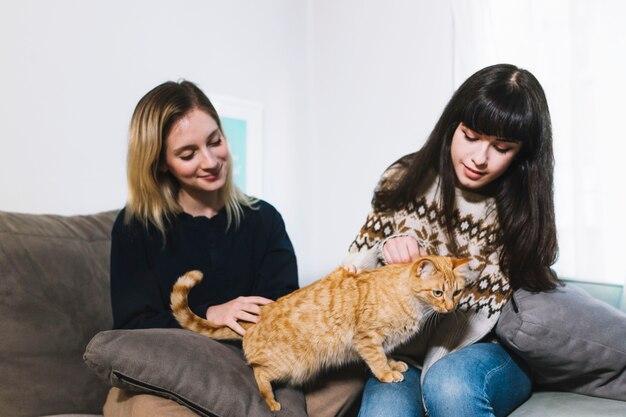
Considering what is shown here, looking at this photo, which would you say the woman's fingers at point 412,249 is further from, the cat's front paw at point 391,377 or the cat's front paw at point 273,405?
the cat's front paw at point 273,405

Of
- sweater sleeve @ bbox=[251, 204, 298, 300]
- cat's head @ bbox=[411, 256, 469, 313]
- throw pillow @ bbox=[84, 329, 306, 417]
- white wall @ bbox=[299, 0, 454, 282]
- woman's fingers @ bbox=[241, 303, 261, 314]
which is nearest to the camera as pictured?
throw pillow @ bbox=[84, 329, 306, 417]

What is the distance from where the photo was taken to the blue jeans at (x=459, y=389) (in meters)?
1.15

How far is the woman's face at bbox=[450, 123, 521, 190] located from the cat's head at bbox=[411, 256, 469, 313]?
21cm

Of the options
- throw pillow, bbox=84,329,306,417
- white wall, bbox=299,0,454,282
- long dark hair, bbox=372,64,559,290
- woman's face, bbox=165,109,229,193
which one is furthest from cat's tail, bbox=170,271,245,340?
white wall, bbox=299,0,454,282

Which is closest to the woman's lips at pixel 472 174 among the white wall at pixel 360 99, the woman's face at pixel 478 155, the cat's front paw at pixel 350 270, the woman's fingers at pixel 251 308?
the woman's face at pixel 478 155

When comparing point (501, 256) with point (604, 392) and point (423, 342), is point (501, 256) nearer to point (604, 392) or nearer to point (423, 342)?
point (423, 342)

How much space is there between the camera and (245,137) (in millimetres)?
2578

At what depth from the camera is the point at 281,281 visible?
58.7 inches

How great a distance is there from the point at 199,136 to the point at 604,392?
1183mm

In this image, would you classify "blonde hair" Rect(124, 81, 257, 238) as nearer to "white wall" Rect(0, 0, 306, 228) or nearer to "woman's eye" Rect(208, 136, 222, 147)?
"woman's eye" Rect(208, 136, 222, 147)

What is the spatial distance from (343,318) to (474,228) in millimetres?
429

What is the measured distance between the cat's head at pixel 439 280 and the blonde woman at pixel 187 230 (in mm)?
373

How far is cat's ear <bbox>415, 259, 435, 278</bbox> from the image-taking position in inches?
47.0

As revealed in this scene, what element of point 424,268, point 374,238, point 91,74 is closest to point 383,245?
point 374,238
